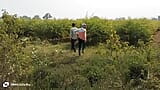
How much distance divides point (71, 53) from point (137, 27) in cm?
303

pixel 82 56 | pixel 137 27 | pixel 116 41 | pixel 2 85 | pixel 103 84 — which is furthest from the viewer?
pixel 137 27

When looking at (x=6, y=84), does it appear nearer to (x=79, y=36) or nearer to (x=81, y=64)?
(x=81, y=64)

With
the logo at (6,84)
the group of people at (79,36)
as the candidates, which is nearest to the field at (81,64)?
the logo at (6,84)

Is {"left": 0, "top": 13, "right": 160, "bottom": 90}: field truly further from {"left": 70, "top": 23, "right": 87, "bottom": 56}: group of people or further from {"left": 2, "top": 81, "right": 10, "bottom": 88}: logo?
{"left": 70, "top": 23, "right": 87, "bottom": 56}: group of people

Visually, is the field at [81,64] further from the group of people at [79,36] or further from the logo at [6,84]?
the group of people at [79,36]

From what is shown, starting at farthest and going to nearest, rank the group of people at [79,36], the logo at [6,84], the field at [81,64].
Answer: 1. the group of people at [79,36]
2. the field at [81,64]
3. the logo at [6,84]

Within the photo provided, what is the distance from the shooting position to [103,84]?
531 inches

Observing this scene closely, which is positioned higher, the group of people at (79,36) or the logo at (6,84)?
the group of people at (79,36)

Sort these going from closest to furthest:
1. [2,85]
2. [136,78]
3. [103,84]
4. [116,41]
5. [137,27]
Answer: [2,85] < [103,84] < [136,78] < [116,41] < [137,27]

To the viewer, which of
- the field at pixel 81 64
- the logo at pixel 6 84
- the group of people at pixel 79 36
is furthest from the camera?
the group of people at pixel 79 36

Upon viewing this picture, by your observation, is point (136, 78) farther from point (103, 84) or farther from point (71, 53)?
point (71, 53)

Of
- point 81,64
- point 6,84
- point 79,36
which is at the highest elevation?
point 79,36

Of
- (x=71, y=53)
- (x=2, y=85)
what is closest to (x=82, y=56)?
(x=71, y=53)

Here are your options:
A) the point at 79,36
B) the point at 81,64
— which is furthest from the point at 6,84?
the point at 79,36
